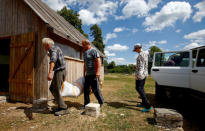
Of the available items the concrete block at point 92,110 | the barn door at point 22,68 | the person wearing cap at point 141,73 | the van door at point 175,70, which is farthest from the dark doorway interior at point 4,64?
the van door at point 175,70

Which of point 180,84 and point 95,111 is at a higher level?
point 180,84

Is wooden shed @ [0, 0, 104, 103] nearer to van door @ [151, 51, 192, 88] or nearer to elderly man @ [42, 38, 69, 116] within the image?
elderly man @ [42, 38, 69, 116]

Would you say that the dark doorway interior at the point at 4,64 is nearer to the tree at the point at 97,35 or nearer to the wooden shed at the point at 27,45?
the wooden shed at the point at 27,45

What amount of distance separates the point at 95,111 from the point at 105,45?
3016 cm

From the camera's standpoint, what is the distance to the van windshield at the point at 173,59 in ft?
12.2

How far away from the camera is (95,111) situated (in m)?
2.90

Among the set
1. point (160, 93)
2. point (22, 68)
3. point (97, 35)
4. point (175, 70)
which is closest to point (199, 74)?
point (175, 70)

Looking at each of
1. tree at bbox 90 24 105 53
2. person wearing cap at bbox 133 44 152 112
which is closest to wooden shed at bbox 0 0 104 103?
person wearing cap at bbox 133 44 152 112

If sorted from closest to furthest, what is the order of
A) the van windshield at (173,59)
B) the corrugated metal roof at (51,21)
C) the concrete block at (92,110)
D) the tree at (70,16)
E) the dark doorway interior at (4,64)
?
the concrete block at (92,110) → the van windshield at (173,59) → the corrugated metal roof at (51,21) → the dark doorway interior at (4,64) → the tree at (70,16)

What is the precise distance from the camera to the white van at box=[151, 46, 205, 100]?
299cm

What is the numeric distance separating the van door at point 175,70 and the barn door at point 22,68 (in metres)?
4.72

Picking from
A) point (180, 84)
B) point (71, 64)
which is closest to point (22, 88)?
point (71, 64)

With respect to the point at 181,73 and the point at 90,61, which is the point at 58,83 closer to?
the point at 90,61

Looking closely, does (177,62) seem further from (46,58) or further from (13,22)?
(13,22)
